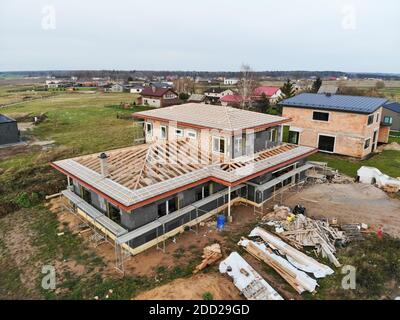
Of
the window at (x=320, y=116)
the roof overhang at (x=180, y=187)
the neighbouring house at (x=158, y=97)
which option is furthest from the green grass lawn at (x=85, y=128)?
the window at (x=320, y=116)

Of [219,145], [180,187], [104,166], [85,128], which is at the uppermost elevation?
[219,145]

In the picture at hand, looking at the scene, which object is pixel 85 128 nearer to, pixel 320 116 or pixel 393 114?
pixel 320 116

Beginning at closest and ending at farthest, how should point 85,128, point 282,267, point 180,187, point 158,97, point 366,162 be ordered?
point 282,267
point 180,187
point 366,162
point 85,128
point 158,97

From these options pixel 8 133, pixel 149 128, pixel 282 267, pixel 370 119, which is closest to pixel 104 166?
pixel 149 128

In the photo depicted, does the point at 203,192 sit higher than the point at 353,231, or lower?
higher
